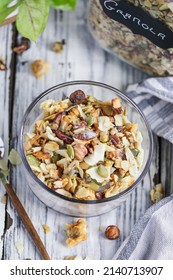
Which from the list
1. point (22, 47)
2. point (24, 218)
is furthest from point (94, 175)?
point (22, 47)

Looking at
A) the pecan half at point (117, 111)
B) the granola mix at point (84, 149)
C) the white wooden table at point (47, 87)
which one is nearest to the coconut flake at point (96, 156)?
the granola mix at point (84, 149)

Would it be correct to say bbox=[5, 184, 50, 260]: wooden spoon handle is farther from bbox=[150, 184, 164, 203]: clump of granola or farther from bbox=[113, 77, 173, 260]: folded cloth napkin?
bbox=[150, 184, 164, 203]: clump of granola

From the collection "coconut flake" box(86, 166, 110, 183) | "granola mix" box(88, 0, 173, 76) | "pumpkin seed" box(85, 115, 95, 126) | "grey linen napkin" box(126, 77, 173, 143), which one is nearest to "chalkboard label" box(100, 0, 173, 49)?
"granola mix" box(88, 0, 173, 76)

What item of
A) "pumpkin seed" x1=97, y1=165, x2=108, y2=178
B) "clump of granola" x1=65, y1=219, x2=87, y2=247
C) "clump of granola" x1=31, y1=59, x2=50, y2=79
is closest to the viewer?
"pumpkin seed" x1=97, y1=165, x2=108, y2=178

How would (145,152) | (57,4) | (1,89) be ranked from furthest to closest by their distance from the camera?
(1,89)
(145,152)
(57,4)
